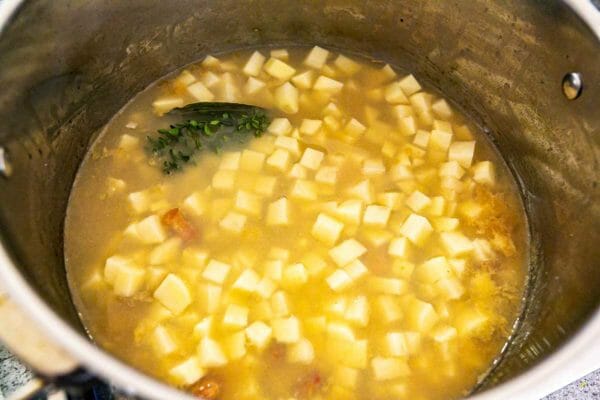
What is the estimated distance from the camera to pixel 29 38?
6.47 ft

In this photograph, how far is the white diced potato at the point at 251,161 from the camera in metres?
2.39

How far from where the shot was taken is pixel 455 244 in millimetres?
2227

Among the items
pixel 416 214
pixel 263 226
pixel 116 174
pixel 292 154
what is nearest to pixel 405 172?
pixel 416 214

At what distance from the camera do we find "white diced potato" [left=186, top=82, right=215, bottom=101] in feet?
8.55

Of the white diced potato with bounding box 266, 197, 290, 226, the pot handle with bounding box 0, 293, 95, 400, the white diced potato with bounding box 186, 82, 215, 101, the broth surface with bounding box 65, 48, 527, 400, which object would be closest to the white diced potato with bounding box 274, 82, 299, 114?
the broth surface with bounding box 65, 48, 527, 400

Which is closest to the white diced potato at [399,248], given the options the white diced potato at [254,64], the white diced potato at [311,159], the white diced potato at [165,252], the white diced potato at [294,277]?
the white diced potato at [294,277]

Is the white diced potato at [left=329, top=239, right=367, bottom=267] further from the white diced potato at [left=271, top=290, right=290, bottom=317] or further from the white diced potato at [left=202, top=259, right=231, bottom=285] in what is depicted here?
the white diced potato at [left=202, top=259, right=231, bottom=285]

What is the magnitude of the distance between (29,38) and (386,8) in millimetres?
1395

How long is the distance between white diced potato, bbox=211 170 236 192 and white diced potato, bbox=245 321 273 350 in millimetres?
579

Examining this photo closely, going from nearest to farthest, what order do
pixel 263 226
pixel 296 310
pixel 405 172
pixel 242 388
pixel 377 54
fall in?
pixel 242 388 < pixel 296 310 < pixel 263 226 < pixel 405 172 < pixel 377 54

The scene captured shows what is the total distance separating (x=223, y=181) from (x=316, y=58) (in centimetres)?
80

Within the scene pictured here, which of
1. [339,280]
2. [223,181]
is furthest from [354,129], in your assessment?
[339,280]

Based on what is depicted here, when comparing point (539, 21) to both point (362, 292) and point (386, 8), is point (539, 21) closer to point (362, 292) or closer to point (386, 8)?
point (386, 8)

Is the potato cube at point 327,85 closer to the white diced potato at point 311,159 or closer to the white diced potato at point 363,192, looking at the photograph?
the white diced potato at point 311,159
